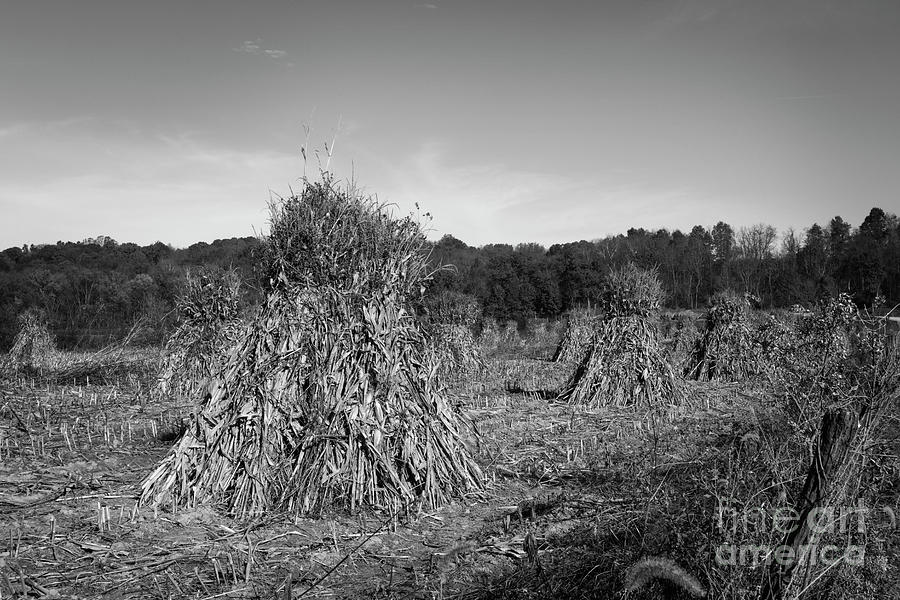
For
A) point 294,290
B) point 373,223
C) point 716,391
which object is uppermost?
point 373,223

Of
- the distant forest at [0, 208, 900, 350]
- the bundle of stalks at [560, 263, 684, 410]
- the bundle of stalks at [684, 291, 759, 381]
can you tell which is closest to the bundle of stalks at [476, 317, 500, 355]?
the distant forest at [0, 208, 900, 350]

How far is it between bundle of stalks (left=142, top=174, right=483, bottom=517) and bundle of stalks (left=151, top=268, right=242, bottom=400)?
22.9 feet

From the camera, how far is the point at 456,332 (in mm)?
17656

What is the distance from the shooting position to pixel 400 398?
5789 millimetres

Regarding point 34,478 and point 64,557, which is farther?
point 34,478

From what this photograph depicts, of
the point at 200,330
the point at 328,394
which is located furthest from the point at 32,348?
the point at 328,394

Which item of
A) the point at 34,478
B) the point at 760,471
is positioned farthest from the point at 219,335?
the point at 760,471

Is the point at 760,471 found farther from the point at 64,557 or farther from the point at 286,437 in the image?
the point at 64,557

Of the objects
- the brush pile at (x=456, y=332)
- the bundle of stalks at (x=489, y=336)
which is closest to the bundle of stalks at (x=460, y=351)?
the brush pile at (x=456, y=332)

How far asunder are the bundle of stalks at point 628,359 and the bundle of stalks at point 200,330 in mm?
7073

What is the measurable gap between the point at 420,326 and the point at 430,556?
2611 mm

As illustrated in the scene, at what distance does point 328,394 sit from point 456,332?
12.0 m

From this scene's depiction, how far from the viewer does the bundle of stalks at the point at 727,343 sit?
15477 mm

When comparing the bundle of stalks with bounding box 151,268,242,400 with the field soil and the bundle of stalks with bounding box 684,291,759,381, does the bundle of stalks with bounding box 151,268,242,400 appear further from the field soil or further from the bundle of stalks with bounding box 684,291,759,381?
the bundle of stalks with bounding box 684,291,759,381
